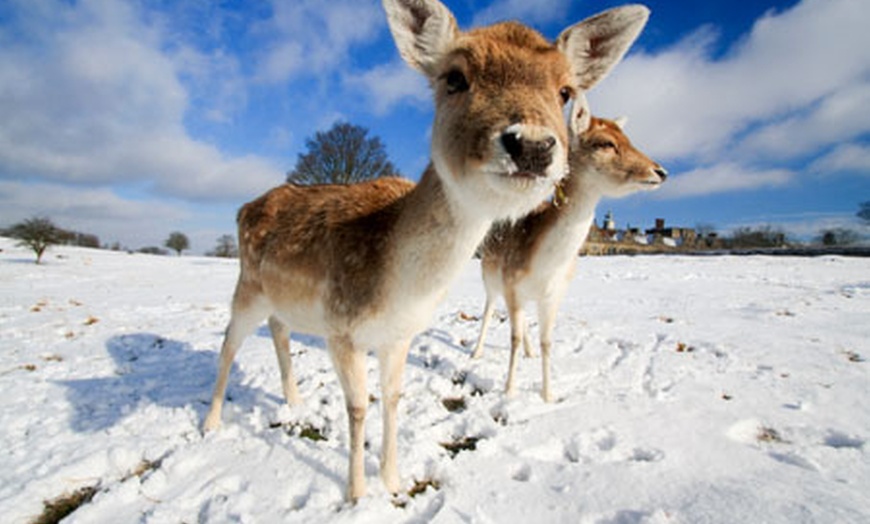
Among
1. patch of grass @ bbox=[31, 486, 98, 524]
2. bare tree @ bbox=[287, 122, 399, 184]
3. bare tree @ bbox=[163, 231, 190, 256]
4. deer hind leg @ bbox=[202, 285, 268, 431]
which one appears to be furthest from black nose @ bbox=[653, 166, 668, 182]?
bare tree @ bbox=[163, 231, 190, 256]

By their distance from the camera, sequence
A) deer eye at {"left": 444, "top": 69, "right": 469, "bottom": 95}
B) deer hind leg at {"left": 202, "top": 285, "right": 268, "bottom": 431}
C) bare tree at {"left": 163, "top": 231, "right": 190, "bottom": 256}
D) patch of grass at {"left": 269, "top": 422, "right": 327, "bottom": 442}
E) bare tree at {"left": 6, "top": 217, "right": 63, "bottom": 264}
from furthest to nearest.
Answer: bare tree at {"left": 163, "top": 231, "right": 190, "bottom": 256}
bare tree at {"left": 6, "top": 217, "right": 63, "bottom": 264}
deer hind leg at {"left": 202, "top": 285, "right": 268, "bottom": 431}
patch of grass at {"left": 269, "top": 422, "right": 327, "bottom": 442}
deer eye at {"left": 444, "top": 69, "right": 469, "bottom": 95}

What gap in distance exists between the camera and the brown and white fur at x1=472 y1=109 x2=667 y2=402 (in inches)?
180

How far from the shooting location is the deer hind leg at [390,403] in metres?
2.95

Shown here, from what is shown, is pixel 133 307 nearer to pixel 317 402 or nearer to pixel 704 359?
pixel 317 402

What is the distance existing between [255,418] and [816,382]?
5905 millimetres

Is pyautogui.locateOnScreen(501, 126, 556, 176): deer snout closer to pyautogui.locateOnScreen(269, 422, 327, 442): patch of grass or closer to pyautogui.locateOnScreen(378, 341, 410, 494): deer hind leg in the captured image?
pyautogui.locateOnScreen(378, 341, 410, 494): deer hind leg

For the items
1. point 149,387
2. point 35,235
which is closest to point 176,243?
point 35,235

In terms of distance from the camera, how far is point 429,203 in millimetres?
2613

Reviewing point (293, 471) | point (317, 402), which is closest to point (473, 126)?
point (293, 471)

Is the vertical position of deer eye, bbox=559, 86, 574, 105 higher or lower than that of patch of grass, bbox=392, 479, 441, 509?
higher

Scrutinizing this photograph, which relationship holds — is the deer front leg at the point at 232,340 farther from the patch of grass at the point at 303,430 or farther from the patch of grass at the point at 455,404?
the patch of grass at the point at 455,404

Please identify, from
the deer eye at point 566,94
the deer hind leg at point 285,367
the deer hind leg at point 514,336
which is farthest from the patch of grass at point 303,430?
the deer eye at point 566,94

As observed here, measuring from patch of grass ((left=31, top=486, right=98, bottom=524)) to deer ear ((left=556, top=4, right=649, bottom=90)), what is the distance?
14.6 ft

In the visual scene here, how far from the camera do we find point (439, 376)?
4812 mm
